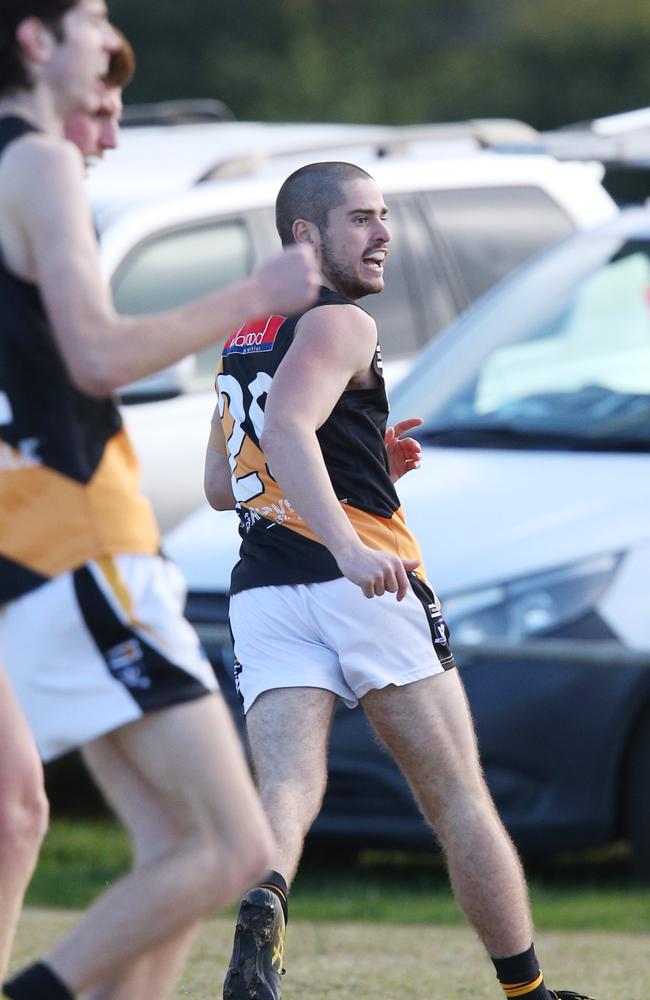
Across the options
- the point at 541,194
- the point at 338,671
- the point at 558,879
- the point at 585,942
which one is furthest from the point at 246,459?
the point at 541,194

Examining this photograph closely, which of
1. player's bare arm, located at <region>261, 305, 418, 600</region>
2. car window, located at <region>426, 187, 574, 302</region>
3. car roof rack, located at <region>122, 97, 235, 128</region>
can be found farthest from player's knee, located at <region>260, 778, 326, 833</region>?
car roof rack, located at <region>122, 97, 235, 128</region>

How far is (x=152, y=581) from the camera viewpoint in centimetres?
298

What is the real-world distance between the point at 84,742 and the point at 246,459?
3.61 ft

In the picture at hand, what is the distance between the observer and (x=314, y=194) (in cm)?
384

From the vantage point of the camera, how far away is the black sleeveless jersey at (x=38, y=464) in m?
2.92

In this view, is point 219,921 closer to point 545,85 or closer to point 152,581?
point 152,581

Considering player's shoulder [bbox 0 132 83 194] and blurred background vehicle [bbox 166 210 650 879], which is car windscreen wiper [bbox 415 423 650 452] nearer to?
blurred background vehicle [bbox 166 210 650 879]

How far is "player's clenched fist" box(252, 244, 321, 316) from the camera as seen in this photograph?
2.93m

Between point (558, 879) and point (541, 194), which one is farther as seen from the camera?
point (541, 194)

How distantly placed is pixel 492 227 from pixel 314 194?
4.84 m

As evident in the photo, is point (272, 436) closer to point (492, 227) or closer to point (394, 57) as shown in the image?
point (492, 227)

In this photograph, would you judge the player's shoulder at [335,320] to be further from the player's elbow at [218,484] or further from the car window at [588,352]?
the car window at [588,352]

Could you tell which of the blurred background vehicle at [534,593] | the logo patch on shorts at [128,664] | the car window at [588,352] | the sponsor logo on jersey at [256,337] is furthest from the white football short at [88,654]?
the car window at [588,352]

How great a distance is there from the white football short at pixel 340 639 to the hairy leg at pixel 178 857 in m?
0.85
